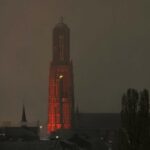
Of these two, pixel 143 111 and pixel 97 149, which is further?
pixel 97 149

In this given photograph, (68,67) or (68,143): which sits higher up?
(68,67)

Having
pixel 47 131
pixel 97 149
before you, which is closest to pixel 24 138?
pixel 97 149

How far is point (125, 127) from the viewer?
58375 millimetres

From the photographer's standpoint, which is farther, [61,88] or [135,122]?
[61,88]

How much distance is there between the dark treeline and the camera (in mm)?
57188

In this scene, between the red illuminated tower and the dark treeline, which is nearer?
the dark treeline

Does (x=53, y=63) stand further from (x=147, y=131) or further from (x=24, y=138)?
(x=147, y=131)

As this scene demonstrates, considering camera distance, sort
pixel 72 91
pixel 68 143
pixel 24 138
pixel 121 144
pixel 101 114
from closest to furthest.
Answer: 1. pixel 121 144
2. pixel 68 143
3. pixel 24 138
4. pixel 101 114
5. pixel 72 91

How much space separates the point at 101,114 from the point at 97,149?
48937mm

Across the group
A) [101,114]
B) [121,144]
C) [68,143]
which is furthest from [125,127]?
[101,114]

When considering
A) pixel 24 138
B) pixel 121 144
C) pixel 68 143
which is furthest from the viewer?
pixel 24 138

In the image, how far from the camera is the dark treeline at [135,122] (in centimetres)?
5719

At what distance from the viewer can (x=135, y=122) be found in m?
58.5

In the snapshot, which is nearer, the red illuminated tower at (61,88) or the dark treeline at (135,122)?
the dark treeline at (135,122)
